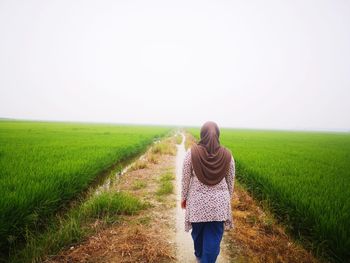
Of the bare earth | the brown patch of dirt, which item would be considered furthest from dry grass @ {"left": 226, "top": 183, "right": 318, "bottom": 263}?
the brown patch of dirt

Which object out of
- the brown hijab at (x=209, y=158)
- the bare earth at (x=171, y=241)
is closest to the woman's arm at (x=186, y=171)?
the brown hijab at (x=209, y=158)

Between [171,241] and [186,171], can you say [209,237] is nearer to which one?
[186,171]

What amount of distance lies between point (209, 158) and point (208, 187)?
1.24 ft

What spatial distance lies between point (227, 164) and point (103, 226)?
109 inches

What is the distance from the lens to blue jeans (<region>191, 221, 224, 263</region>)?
2.60 m

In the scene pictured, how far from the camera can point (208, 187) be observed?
2.56 m

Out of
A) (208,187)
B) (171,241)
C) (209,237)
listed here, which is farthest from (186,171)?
(171,241)

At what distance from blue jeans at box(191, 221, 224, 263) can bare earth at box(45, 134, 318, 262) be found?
28.8 inches

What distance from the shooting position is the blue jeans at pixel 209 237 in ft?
8.53

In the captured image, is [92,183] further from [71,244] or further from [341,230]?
[341,230]

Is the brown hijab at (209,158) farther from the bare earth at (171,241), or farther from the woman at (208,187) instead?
the bare earth at (171,241)

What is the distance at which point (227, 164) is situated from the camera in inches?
98.7

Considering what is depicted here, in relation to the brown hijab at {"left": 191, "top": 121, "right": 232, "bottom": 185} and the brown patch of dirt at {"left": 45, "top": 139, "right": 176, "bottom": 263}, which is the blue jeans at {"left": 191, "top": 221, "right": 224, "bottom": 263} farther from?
the brown patch of dirt at {"left": 45, "top": 139, "right": 176, "bottom": 263}

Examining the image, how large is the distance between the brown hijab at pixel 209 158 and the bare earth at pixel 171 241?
1.54 meters
